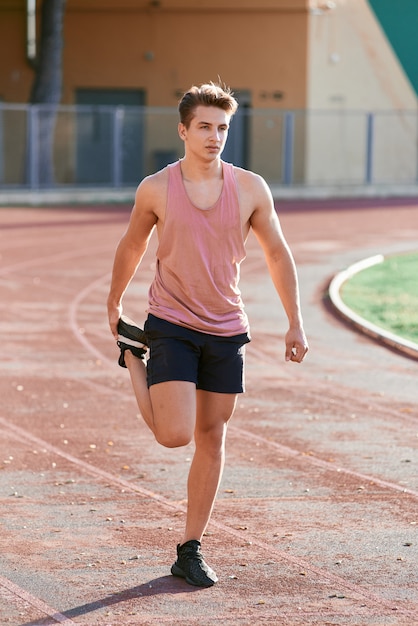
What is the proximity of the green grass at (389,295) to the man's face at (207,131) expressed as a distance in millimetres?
8417

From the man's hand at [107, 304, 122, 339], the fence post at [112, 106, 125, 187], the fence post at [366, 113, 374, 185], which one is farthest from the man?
the fence post at [366, 113, 374, 185]

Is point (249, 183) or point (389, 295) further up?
point (249, 183)

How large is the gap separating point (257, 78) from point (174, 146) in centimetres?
321

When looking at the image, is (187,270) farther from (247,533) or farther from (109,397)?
(109,397)

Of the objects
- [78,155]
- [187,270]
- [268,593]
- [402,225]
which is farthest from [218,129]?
[78,155]

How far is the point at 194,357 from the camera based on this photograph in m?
5.81

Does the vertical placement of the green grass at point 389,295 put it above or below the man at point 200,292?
below

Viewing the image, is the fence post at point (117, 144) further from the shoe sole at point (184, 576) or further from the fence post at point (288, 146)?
the shoe sole at point (184, 576)

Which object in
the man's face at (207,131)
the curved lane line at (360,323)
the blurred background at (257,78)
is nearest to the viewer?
the man's face at (207,131)

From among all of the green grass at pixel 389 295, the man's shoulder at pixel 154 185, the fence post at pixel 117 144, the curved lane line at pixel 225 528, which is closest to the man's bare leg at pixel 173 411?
the man's shoulder at pixel 154 185

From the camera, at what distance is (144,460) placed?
8484 millimetres

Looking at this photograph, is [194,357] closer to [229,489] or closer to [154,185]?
[154,185]

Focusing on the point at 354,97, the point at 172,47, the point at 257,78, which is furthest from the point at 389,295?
the point at 172,47

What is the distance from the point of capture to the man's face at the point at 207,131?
5695 millimetres
